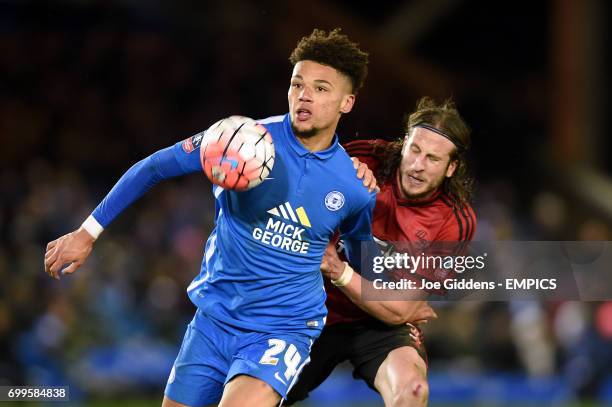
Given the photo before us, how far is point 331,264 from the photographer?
223 inches

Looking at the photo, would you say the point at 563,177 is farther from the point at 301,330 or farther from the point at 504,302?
the point at 301,330

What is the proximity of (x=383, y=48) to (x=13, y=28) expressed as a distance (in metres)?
6.02

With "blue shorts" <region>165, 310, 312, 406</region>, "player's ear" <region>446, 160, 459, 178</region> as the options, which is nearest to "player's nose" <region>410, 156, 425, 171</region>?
"player's ear" <region>446, 160, 459, 178</region>

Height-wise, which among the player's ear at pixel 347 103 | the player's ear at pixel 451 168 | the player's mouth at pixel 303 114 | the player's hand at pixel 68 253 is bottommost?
the player's hand at pixel 68 253

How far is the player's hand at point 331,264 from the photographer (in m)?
5.66

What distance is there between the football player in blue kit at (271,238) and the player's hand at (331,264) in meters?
0.20

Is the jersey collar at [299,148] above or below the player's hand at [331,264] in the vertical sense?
above

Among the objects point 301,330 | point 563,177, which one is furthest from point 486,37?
point 301,330

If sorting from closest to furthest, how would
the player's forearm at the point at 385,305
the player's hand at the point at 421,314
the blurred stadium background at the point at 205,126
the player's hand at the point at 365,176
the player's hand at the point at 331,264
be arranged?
the player's hand at the point at 365,176
the player's hand at the point at 331,264
the player's forearm at the point at 385,305
the player's hand at the point at 421,314
the blurred stadium background at the point at 205,126

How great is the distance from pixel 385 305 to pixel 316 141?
118cm

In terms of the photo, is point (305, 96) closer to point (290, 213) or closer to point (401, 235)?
point (290, 213)

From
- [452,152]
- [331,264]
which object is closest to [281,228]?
[331,264]

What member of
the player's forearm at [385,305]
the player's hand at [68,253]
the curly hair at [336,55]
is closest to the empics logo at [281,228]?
the player's forearm at [385,305]

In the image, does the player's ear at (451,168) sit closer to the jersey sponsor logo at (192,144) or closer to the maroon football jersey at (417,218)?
the maroon football jersey at (417,218)
